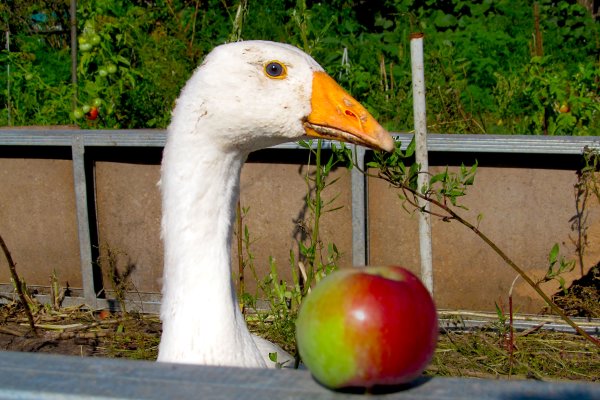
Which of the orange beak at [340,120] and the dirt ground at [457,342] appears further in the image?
the dirt ground at [457,342]

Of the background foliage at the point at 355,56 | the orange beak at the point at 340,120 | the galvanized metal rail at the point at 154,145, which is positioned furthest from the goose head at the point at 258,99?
the galvanized metal rail at the point at 154,145

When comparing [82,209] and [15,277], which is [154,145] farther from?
[15,277]

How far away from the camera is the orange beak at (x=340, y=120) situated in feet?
8.18

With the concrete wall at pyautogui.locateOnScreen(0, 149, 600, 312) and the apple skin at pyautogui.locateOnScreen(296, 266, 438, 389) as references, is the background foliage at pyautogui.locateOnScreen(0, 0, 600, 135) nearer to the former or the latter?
the concrete wall at pyautogui.locateOnScreen(0, 149, 600, 312)

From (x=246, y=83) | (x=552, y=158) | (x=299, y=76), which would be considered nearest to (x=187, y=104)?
(x=246, y=83)

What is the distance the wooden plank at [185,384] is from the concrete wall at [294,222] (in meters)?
3.69

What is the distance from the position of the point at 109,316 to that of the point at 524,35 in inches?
262

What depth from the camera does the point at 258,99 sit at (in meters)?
2.57

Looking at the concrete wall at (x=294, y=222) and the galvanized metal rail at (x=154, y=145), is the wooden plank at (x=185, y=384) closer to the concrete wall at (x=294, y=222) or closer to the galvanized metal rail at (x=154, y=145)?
the galvanized metal rail at (x=154, y=145)

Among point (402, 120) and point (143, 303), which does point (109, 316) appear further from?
point (402, 120)

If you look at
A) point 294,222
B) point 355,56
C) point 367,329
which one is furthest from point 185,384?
point 355,56

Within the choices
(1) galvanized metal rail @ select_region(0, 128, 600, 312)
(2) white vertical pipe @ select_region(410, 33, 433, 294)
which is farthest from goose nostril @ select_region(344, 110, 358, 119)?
(1) galvanized metal rail @ select_region(0, 128, 600, 312)

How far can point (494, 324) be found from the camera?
4391 millimetres

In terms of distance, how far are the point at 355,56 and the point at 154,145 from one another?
495cm
